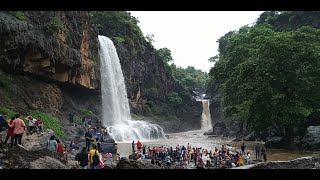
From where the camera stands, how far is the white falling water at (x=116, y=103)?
4108 centimetres

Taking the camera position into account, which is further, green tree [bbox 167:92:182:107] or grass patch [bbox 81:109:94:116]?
green tree [bbox 167:92:182:107]

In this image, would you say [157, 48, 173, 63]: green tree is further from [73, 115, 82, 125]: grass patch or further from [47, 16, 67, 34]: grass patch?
[47, 16, 67, 34]: grass patch

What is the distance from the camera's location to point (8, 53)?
2761 centimetres

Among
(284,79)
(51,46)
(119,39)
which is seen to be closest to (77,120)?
(51,46)

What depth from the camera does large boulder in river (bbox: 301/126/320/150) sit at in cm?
2634

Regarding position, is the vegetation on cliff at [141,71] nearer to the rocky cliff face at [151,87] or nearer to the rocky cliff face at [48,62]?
the rocky cliff face at [151,87]

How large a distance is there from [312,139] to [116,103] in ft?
85.4

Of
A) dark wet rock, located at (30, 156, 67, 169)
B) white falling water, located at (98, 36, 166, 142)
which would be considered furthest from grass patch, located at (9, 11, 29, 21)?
dark wet rock, located at (30, 156, 67, 169)

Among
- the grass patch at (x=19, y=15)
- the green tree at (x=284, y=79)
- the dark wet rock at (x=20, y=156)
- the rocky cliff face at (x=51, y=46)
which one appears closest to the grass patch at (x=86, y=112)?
the rocky cliff face at (x=51, y=46)

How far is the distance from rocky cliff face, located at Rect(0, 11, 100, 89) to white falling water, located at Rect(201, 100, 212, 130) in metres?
31.2
